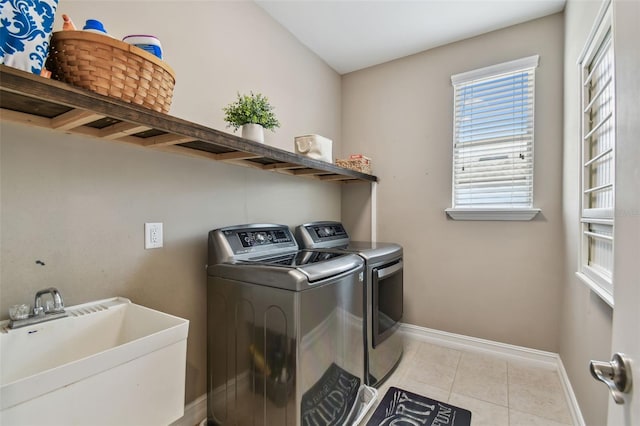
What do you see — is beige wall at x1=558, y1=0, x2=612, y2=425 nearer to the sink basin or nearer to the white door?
the white door

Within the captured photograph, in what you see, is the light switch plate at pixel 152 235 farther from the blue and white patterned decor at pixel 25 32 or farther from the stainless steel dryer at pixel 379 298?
the stainless steel dryer at pixel 379 298

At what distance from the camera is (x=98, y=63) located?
0.84 meters

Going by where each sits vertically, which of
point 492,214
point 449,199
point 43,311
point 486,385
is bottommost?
point 486,385

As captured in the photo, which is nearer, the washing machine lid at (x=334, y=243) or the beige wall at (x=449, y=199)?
the washing machine lid at (x=334, y=243)

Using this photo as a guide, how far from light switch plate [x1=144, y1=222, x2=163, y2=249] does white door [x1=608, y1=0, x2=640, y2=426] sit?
1.59 m

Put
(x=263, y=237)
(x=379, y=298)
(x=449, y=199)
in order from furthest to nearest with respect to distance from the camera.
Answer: (x=449, y=199)
(x=379, y=298)
(x=263, y=237)

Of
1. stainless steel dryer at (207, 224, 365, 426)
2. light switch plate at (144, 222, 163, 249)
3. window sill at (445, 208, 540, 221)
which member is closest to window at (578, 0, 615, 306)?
window sill at (445, 208, 540, 221)

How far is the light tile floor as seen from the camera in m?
1.63

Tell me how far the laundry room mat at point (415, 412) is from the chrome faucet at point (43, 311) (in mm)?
1542

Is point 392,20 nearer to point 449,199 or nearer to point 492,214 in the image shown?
point 449,199

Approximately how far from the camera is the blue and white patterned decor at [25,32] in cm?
70

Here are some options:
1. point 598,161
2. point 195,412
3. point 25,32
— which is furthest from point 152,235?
point 598,161

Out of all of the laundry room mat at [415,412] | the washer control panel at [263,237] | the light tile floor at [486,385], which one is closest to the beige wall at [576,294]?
the light tile floor at [486,385]

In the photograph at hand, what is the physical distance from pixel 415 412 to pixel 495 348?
1.06 meters
